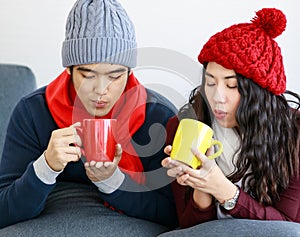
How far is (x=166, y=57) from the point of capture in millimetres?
1867

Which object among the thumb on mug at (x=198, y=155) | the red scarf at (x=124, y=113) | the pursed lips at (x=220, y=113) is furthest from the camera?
the red scarf at (x=124, y=113)

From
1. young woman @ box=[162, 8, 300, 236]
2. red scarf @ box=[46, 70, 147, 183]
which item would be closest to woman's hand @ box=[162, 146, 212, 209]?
young woman @ box=[162, 8, 300, 236]

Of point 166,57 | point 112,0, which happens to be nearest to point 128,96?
point 112,0

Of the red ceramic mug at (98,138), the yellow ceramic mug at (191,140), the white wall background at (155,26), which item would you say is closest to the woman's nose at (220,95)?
the yellow ceramic mug at (191,140)

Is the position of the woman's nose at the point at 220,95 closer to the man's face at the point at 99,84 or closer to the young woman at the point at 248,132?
the young woman at the point at 248,132

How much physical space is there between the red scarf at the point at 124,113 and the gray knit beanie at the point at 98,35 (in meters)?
0.10

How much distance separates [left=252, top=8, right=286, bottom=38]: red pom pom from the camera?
133 centimetres

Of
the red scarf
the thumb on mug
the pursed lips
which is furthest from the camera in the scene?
the red scarf

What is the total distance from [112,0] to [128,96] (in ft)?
0.84

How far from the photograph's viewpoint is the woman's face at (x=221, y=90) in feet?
4.34

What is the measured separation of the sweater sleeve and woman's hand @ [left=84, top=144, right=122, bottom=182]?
0.41 feet

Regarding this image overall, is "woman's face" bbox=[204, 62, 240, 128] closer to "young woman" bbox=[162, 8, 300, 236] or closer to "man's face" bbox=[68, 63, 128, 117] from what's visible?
"young woman" bbox=[162, 8, 300, 236]

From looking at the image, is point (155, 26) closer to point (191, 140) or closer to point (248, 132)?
point (248, 132)

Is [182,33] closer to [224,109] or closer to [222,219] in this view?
[224,109]
